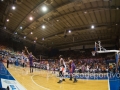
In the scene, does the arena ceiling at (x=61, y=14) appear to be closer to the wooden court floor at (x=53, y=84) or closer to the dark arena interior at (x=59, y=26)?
the dark arena interior at (x=59, y=26)

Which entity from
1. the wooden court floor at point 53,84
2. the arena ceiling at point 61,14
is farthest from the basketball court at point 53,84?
the arena ceiling at point 61,14

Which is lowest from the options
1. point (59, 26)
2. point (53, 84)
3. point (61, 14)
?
point (53, 84)

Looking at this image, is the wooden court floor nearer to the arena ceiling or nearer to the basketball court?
the basketball court

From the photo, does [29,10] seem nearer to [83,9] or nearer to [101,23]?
[83,9]

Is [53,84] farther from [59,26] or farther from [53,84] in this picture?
[59,26]

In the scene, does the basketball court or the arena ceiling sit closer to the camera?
the basketball court

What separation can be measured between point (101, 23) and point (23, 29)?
13.3m

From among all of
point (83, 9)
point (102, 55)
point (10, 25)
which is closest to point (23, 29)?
point (10, 25)

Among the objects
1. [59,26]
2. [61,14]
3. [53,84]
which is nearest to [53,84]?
[53,84]

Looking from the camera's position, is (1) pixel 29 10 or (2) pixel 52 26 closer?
(1) pixel 29 10

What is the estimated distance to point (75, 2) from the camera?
14.6 metres

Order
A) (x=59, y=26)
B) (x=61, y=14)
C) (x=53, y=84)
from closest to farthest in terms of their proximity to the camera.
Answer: (x=53, y=84), (x=61, y=14), (x=59, y=26)

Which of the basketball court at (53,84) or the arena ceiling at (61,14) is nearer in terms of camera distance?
the basketball court at (53,84)

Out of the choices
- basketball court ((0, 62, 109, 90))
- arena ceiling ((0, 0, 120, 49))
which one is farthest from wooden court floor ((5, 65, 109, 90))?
arena ceiling ((0, 0, 120, 49))
